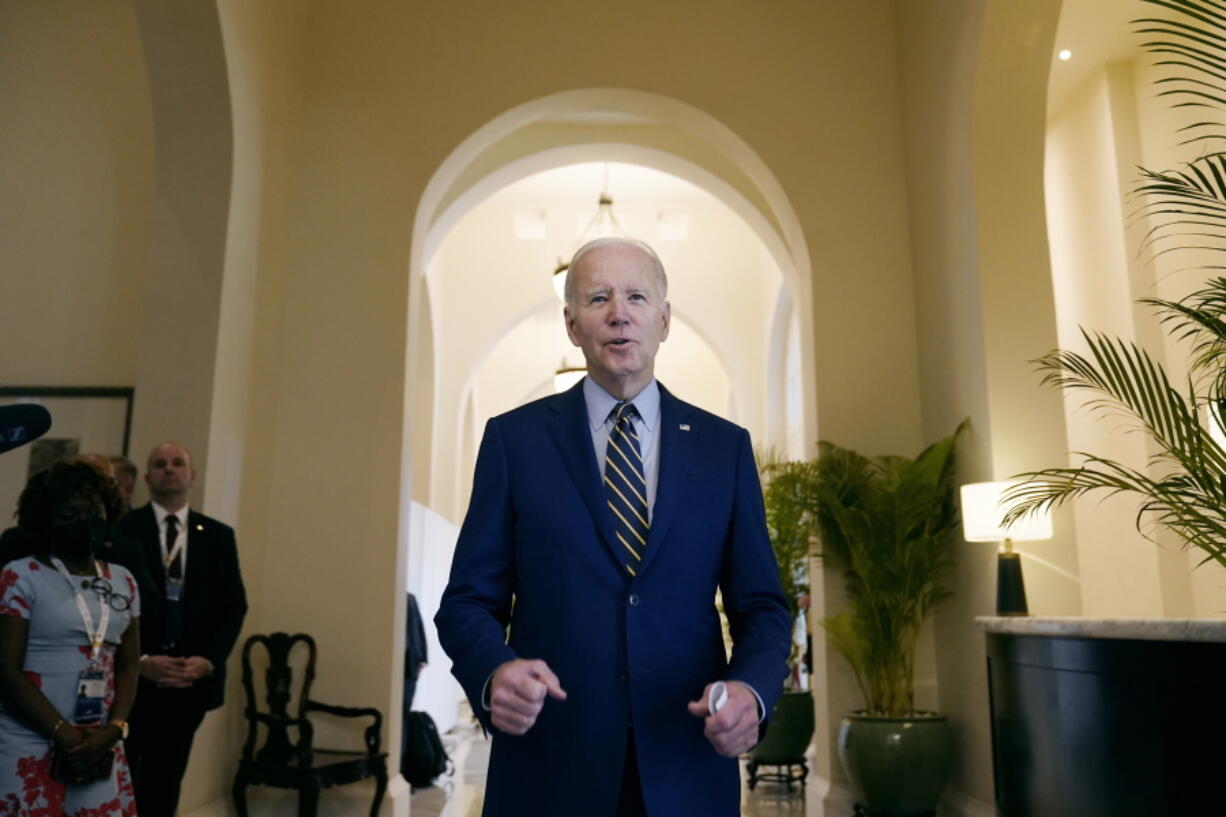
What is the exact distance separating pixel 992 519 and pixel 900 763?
1253 mm

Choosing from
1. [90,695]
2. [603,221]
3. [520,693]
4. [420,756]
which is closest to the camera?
[520,693]

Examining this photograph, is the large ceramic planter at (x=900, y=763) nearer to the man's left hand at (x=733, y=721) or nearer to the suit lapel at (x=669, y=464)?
the suit lapel at (x=669, y=464)

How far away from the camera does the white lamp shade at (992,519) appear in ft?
14.4

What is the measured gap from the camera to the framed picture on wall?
5242 millimetres

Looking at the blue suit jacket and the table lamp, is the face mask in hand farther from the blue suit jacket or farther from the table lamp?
the table lamp

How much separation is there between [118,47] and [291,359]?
197 cm

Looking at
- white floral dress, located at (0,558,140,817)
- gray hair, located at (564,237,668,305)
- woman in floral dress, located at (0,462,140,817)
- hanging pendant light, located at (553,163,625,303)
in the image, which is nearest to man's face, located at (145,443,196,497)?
woman in floral dress, located at (0,462,140,817)

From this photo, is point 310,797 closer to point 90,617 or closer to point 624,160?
point 90,617

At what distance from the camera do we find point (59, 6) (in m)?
5.88

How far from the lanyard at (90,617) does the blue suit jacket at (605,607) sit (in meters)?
1.69

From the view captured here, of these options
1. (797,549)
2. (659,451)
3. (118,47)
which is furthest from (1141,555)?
(118,47)

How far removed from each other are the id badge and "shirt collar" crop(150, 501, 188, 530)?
1219 mm

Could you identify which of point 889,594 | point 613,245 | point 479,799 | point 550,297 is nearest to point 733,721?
point 613,245

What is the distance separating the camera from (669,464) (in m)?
1.65
